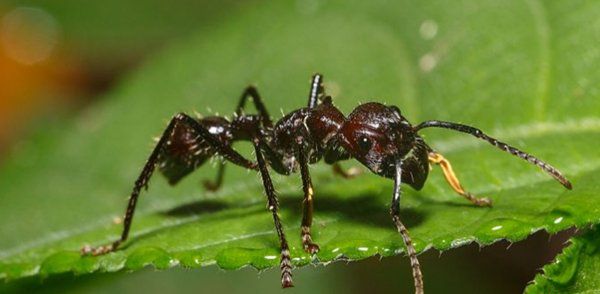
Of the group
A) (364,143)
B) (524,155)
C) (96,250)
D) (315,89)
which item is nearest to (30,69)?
(315,89)

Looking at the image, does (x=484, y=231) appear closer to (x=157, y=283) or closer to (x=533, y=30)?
(x=533, y=30)

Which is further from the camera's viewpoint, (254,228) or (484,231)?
(254,228)

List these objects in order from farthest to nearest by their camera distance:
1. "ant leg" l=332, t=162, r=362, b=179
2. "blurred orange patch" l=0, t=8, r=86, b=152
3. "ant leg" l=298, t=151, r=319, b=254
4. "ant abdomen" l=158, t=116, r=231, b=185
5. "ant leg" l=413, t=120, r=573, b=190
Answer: "blurred orange patch" l=0, t=8, r=86, b=152
"ant leg" l=332, t=162, r=362, b=179
"ant abdomen" l=158, t=116, r=231, b=185
"ant leg" l=298, t=151, r=319, b=254
"ant leg" l=413, t=120, r=573, b=190

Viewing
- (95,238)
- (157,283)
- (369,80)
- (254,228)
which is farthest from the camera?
(157,283)

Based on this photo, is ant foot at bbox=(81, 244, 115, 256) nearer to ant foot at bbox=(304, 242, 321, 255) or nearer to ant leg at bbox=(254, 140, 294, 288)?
ant leg at bbox=(254, 140, 294, 288)

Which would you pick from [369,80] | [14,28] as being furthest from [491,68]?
[14,28]

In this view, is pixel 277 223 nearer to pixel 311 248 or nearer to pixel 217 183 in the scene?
pixel 311 248

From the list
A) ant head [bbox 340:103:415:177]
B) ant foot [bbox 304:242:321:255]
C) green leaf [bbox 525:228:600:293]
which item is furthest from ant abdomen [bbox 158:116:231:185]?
green leaf [bbox 525:228:600:293]
